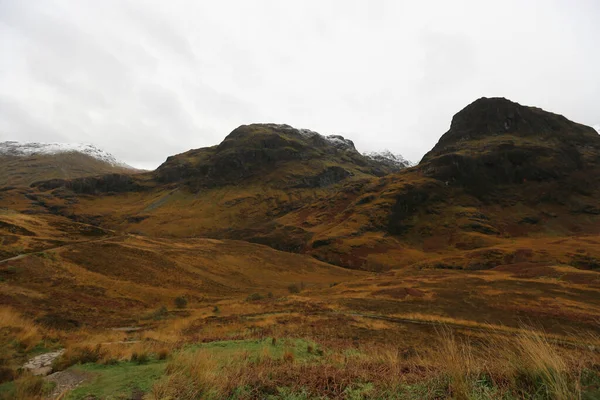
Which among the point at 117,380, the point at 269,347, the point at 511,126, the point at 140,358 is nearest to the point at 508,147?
the point at 511,126

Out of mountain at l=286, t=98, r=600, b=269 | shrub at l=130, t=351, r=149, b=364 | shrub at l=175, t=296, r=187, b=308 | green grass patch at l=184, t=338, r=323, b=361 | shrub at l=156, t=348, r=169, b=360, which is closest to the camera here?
shrub at l=130, t=351, r=149, b=364

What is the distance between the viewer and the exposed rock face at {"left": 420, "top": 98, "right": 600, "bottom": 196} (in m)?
95.4

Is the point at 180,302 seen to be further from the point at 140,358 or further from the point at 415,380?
the point at 415,380

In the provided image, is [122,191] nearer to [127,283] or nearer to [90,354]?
[127,283]

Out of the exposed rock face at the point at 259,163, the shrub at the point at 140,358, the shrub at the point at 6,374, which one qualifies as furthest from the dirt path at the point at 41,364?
the exposed rock face at the point at 259,163

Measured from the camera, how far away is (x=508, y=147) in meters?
101

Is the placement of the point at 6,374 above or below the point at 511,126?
below

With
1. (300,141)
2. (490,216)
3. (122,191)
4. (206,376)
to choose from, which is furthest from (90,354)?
→ (300,141)

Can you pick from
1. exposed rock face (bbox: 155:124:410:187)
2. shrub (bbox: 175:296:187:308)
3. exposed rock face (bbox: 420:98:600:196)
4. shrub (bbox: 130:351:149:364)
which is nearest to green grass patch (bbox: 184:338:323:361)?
shrub (bbox: 130:351:149:364)

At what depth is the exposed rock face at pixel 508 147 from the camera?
9544 centimetres

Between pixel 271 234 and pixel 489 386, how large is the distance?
8055cm

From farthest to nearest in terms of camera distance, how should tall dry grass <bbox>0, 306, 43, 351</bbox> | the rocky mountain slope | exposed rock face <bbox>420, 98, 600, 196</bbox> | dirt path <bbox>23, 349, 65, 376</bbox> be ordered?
exposed rock face <bbox>420, 98, 600, 196</bbox> < the rocky mountain slope < tall dry grass <bbox>0, 306, 43, 351</bbox> < dirt path <bbox>23, 349, 65, 376</bbox>

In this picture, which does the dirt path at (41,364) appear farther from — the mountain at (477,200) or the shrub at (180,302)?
the mountain at (477,200)

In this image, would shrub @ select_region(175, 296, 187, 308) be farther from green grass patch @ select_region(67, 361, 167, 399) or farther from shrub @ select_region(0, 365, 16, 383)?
shrub @ select_region(0, 365, 16, 383)
